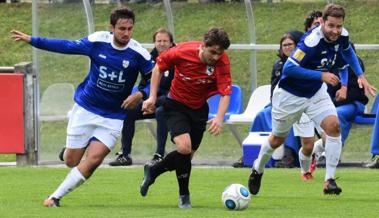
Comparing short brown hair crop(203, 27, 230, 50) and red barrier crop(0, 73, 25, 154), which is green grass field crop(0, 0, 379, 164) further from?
short brown hair crop(203, 27, 230, 50)

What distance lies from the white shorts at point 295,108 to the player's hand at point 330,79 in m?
1.01

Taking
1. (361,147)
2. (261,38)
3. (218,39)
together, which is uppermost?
(218,39)

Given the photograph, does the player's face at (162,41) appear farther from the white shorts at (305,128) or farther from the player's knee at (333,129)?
the player's knee at (333,129)

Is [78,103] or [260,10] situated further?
[260,10]

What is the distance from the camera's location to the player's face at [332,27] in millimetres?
13000

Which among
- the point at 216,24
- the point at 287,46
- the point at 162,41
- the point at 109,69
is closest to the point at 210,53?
the point at 109,69

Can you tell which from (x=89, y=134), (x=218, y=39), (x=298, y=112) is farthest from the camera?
(x=298, y=112)

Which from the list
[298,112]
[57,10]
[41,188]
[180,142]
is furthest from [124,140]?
[180,142]

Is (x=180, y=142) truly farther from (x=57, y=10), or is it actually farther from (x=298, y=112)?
(x=57, y=10)

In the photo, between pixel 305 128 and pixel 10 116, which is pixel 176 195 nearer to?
pixel 305 128

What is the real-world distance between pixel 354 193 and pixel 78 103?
11.0ft

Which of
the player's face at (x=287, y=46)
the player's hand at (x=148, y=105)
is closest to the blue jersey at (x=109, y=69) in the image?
the player's hand at (x=148, y=105)

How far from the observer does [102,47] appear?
41.5 ft

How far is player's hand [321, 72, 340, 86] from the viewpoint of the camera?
12539 mm
